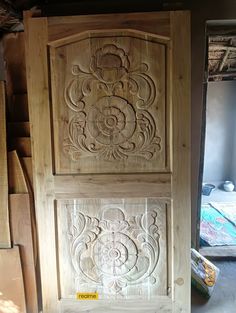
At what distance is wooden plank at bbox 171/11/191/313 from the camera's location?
5.29 ft

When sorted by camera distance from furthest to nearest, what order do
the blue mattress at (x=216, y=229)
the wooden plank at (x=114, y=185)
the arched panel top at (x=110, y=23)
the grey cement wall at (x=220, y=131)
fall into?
the grey cement wall at (x=220, y=131)
the blue mattress at (x=216, y=229)
the wooden plank at (x=114, y=185)
the arched panel top at (x=110, y=23)

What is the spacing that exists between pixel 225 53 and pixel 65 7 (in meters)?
1.97

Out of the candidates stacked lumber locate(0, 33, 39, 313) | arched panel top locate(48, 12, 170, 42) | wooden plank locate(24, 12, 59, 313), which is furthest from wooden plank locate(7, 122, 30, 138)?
arched panel top locate(48, 12, 170, 42)

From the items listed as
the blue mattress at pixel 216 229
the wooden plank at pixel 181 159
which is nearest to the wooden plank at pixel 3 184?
the wooden plank at pixel 181 159

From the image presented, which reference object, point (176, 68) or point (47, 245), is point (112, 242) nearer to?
point (47, 245)

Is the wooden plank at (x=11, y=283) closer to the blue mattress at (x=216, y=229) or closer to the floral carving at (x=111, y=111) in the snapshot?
the floral carving at (x=111, y=111)

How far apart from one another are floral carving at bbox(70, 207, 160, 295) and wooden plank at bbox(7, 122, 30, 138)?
62cm

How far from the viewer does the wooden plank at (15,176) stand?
186cm

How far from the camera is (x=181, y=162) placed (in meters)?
1.70

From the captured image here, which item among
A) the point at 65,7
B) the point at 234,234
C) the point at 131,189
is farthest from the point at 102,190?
the point at 234,234

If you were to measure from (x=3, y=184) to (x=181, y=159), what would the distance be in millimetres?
1046

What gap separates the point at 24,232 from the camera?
1.87 metres

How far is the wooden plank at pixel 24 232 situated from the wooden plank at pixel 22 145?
0.85 feet

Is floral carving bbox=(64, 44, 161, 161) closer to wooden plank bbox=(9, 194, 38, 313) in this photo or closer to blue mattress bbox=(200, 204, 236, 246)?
wooden plank bbox=(9, 194, 38, 313)
